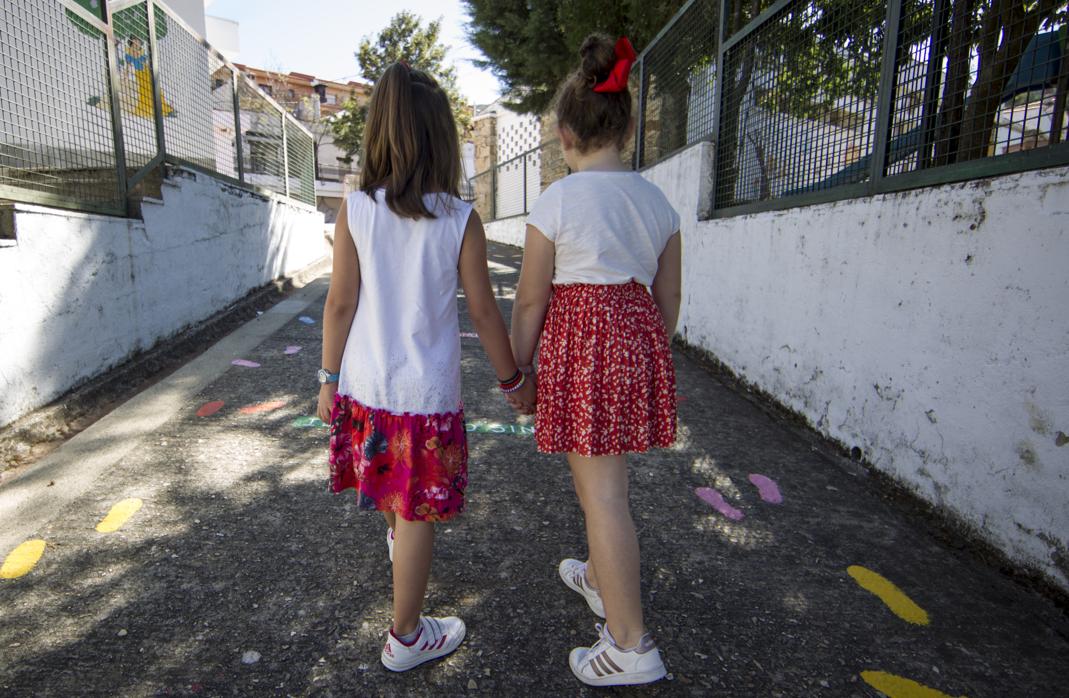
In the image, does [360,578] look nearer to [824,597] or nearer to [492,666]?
[492,666]

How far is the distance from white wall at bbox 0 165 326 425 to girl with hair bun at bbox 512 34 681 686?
2796 mm

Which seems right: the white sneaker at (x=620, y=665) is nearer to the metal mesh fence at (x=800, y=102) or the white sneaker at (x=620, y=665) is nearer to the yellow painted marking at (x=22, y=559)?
the yellow painted marking at (x=22, y=559)

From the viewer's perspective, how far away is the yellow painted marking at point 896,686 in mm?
1621

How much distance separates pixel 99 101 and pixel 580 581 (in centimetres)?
425

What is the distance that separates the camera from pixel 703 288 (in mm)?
5148

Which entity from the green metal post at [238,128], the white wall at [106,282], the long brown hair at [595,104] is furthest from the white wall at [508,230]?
the long brown hair at [595,104]

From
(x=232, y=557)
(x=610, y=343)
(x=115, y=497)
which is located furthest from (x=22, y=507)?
(x=610, y=343)

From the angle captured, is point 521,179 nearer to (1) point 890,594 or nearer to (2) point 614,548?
(1) point 890,594

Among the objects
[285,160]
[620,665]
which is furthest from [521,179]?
[620,665]

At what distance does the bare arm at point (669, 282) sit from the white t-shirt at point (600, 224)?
9 centimetres

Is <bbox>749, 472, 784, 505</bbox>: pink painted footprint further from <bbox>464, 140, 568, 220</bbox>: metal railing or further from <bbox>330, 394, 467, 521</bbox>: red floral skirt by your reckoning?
<bbox>464, 140, 568, 220</bbox>: metal railing

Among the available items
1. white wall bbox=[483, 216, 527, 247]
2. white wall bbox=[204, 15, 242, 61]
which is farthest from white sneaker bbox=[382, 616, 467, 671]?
white wall bbox=[204, 15, 242, 61]

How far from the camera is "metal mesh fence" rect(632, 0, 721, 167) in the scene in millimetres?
5352

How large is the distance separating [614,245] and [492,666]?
1221 mm
